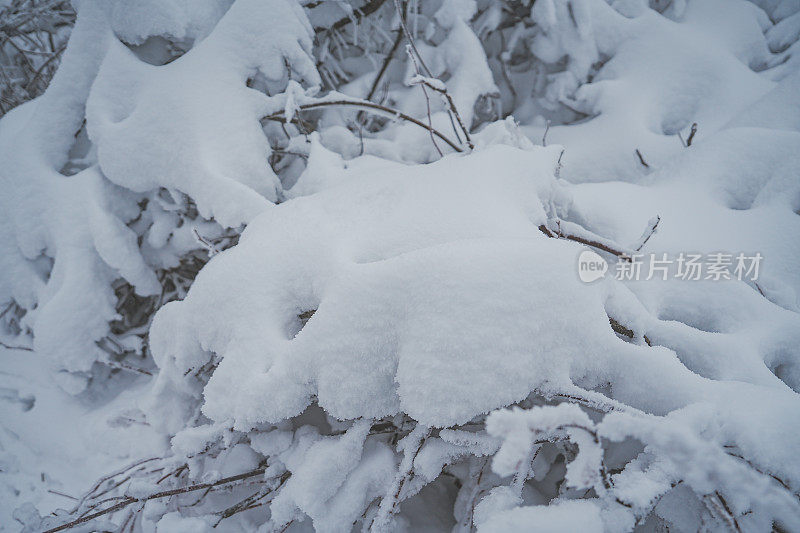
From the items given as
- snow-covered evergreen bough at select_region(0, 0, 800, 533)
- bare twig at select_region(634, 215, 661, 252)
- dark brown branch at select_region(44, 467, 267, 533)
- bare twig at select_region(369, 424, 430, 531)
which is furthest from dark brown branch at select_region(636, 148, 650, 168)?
dark brown branch at select_region(44, 467, 267, 533)

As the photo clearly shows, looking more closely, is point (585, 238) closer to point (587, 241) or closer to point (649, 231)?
point (587, 241)

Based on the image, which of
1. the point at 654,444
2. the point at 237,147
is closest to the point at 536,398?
the point at 654,444

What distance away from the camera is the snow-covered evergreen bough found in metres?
0.82

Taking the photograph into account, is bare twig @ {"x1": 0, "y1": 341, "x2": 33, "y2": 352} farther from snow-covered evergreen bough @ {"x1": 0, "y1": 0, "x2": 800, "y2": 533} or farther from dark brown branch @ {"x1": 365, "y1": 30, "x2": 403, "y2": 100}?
dark brown branch @ {"x1": 365, "y1": 30, "x2": 403, "y2": 100}

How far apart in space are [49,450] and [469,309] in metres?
2.03

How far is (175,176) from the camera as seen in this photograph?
1.57 meters

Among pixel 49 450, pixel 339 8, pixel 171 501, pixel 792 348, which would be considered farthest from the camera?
pixel 339 8

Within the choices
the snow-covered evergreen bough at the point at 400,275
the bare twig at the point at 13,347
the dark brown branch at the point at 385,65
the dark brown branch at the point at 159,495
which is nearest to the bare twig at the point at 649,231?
the snow-covered evergreen bough at the point at 400,275

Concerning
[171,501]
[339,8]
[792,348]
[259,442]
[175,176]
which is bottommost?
[171,501]

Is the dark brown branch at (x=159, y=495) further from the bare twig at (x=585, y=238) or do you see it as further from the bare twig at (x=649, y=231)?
the bare twig at (x=649, y=231)

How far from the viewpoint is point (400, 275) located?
911 mm

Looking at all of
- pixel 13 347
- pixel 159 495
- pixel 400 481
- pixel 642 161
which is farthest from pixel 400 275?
pixel 13 347

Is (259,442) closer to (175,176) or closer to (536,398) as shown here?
(536,398)

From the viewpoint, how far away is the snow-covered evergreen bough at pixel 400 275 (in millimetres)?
823
